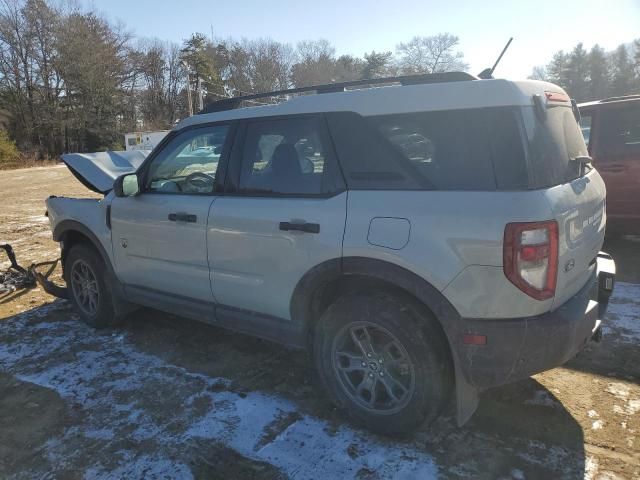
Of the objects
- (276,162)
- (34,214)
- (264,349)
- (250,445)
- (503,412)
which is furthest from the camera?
(34,214)

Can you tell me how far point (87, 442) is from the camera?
9.48 feet

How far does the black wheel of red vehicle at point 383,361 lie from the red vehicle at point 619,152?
448 cm

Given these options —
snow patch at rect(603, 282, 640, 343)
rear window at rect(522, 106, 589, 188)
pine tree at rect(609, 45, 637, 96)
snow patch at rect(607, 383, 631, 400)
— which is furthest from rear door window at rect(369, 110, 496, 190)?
pine tree at rect(609, 45, 637, 96)

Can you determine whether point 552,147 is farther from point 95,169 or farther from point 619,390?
point 95,169

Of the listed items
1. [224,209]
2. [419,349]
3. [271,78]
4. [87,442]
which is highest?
[271,78]

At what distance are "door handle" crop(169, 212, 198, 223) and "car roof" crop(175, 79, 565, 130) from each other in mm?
892

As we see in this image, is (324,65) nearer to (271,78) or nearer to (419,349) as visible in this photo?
(271,78)

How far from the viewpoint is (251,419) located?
3.04 m

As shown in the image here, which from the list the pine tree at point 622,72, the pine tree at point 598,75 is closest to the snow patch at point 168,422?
the pine tree at point 622,72

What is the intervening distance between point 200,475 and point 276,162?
187 cm

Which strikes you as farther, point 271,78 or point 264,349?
point 271,78

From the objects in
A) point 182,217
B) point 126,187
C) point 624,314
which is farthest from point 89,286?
point 624,314

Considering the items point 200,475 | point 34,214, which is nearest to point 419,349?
Answer: point 200,475

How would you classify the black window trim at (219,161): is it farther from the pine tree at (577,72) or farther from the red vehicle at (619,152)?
the pine tree at (577,72)
